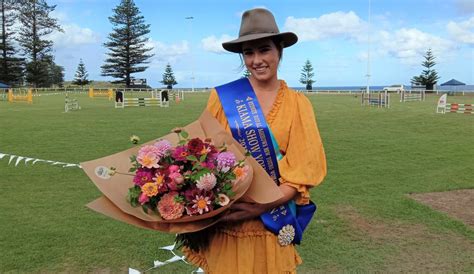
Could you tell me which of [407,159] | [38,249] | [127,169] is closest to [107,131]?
[407,159]

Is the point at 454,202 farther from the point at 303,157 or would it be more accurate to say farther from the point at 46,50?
the point at 46,50

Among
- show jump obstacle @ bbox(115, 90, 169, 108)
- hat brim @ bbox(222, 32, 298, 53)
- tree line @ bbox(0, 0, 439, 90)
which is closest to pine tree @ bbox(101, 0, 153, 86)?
tree line @ bbox(0, 0, 439, 90)

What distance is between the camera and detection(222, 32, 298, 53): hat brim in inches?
74.5

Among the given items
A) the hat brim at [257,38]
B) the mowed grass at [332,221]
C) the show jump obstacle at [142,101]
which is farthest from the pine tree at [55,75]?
the hat brim at [257,38]

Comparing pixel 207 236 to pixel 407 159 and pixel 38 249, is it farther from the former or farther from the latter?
pixel 407 159

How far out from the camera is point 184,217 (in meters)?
1.60

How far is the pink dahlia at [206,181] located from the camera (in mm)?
1574

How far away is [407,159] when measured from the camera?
29.2 feet

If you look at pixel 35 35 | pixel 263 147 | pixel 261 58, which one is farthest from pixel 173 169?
pixel 35 35

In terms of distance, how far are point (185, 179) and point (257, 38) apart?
68 cm

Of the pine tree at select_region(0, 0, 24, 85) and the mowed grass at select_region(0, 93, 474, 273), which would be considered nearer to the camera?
the mowed grass at select_region(0, 93, 474, 273)

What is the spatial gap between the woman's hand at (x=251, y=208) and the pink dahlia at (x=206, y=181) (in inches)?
8.1

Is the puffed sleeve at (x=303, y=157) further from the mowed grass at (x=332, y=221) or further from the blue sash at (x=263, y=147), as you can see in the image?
the mowed grass at (x=332, y=221)

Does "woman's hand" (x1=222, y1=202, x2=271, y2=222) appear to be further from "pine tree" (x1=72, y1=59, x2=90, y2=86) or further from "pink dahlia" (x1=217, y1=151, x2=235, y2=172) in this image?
"pine tree" (x1=72, y1=59, x2=90, y2=86)
